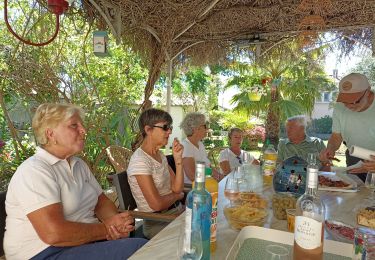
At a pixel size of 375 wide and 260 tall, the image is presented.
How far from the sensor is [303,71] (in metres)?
9.28

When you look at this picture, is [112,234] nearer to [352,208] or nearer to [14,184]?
[14,184]

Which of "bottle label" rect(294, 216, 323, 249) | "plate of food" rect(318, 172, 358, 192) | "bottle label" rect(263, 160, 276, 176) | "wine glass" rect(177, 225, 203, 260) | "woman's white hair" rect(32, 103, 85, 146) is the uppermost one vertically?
"woman's white hair" rect(32, 103, 85, 146)

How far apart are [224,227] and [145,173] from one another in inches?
29.7

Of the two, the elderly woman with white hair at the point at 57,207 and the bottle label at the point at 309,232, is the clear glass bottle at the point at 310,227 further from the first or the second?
the elderly woman with white hair at the point at 57,207

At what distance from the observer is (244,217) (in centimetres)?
126

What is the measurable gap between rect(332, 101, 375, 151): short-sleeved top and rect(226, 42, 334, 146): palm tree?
4.05 m

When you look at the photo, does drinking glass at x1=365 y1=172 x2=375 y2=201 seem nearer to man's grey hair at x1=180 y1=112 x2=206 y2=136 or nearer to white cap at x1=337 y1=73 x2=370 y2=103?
white cap at x1=337 y1=73 x2=370 y2=103

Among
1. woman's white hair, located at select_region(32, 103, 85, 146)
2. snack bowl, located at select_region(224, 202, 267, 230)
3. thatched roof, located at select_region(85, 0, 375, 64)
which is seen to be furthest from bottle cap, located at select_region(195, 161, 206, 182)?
thatched roof, located at select_region(85, 0, 375, 64)

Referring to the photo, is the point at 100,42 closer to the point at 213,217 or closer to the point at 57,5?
the point at 57,5

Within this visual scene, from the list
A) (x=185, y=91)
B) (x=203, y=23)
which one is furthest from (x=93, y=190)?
(x=185, y=91)

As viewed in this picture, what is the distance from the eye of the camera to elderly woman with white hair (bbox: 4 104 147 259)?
140 cm

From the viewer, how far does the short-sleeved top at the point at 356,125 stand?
2786 mm

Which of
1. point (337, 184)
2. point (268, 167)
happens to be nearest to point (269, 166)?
point (268, 167)

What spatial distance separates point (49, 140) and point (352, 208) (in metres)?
1.62
